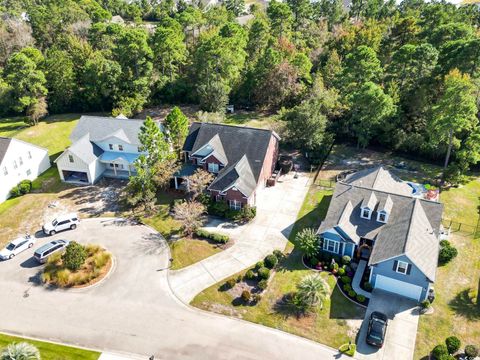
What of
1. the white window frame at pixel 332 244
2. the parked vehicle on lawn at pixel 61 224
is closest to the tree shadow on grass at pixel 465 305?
the white window frame at pixel 332 244

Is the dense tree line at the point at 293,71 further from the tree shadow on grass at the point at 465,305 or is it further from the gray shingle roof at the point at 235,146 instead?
the tree shadow on grass at the point at 465,305

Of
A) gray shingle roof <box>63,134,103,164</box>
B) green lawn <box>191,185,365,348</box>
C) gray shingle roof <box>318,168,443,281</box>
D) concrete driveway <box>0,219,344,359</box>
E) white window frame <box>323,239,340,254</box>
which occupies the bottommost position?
concrete driveway <box>0,219,344,359</box>

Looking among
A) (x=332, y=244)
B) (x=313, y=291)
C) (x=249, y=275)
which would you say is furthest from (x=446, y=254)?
(x=249, y=275)

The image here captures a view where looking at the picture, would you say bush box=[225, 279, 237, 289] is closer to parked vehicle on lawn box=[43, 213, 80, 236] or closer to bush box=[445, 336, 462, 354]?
bush box=[445, 336, 462, 354]

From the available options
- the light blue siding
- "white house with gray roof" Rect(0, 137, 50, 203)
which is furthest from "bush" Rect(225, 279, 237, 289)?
"white house with gray roof" Rect(0, 137, 50, 203)

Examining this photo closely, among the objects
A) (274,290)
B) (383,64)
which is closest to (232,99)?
(383,64)

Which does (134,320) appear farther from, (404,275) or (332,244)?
(404,275)
